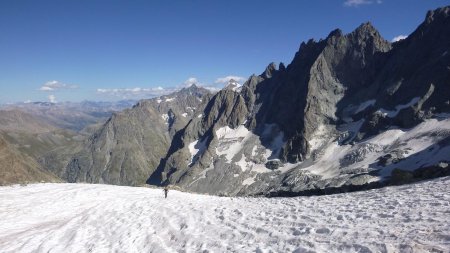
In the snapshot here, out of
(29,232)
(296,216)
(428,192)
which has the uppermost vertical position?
(428,192)

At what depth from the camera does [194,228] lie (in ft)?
75.4

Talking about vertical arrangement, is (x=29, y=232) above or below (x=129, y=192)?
below

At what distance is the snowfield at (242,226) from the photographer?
1579cm

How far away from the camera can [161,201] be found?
35.4m

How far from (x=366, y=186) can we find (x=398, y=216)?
935 inches

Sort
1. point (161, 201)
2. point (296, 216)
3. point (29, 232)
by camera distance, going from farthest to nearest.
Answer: point (161, 201)
point (29, 232)
point (296, 216)

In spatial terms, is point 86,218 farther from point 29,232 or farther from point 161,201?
point 161,201

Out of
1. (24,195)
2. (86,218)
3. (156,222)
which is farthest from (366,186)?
(24,195)

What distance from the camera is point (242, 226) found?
21.8 metres

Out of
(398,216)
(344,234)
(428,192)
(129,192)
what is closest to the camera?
(344,234)

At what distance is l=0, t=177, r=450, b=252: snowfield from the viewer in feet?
51.8

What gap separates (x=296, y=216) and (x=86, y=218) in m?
17.3

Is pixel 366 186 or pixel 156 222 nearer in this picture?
pixel 156 222

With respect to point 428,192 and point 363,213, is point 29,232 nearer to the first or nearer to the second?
point 363,213
